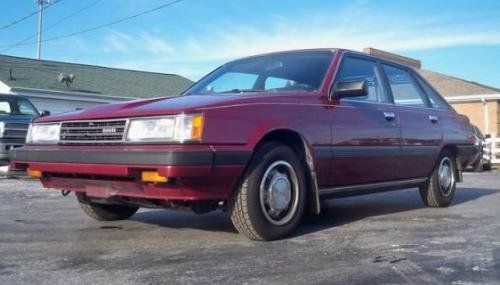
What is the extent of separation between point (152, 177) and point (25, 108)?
9.69 m

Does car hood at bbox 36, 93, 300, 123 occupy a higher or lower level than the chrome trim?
higher

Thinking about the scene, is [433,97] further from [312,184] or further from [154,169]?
[154,169]

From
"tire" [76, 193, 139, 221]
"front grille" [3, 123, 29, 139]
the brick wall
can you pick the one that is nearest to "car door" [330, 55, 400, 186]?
"tire" [76, 193, 139, 221]

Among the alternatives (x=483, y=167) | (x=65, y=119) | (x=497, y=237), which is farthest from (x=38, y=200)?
(x=483, y=167)

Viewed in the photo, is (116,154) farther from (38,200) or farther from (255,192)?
(38,200)

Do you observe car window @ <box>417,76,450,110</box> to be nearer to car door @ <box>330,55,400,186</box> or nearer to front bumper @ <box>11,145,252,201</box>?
car door @ <box>330,55,400,186</box>

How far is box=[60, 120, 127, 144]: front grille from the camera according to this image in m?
4.48

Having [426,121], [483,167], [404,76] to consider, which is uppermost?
[404,76]

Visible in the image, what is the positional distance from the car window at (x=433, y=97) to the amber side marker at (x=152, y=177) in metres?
3.97

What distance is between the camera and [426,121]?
6715 millimetres

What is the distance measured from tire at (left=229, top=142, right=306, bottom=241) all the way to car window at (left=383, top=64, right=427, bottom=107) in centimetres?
196

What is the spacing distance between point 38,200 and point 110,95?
1531cm

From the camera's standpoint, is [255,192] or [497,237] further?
[497,237]

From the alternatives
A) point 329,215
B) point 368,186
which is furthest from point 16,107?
point 368,186
